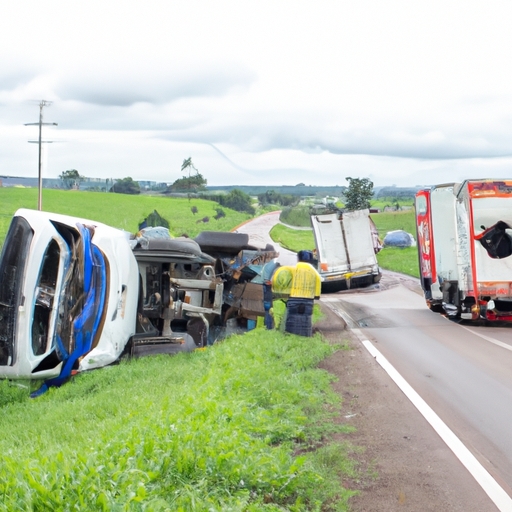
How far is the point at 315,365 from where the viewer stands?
1088 centimetres

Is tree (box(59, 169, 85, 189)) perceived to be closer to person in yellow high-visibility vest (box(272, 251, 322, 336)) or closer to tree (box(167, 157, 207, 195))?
tree (box(167, 157, 207, 195))

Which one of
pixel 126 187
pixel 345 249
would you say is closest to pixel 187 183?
pixel 126 187

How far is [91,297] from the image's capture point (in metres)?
10.5

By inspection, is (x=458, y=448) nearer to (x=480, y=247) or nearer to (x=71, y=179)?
(x=480, y=247)

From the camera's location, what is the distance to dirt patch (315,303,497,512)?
552cm

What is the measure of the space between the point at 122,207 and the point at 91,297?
47.0 m

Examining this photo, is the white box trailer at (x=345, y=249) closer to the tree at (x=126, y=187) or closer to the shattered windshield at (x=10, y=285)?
the shattered windshield at (x=10, y=285)

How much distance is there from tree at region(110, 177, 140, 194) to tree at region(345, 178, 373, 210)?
2383 cm

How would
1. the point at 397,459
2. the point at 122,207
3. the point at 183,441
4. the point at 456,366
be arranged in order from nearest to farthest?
the point at 183,441 < the point at 397,459 < the point at 456,366 < the point at 122,207

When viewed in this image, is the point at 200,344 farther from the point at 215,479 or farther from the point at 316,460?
the point at 215,479

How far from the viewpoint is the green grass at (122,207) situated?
160ft

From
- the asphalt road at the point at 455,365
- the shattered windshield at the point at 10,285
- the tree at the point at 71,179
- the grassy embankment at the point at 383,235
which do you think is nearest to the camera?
the asphalt road at the point at 455,365

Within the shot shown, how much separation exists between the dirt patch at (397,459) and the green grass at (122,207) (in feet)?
116

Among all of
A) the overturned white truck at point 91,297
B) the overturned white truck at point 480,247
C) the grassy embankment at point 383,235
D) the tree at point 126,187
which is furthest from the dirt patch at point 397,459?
the tree at point 126,187
